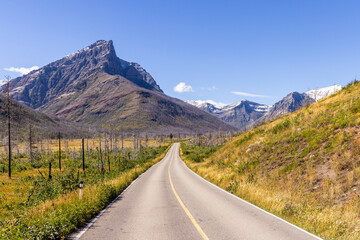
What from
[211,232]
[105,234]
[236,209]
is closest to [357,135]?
[236,209]

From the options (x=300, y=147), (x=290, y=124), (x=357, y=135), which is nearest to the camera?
(x=357, y=135)

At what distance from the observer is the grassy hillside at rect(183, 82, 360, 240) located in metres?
8.26

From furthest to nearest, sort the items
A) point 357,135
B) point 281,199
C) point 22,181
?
point 22,181, point 357,135, point 281,199

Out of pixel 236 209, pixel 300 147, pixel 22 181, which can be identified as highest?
pixel 300 147

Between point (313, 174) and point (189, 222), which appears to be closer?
point (189, 222)

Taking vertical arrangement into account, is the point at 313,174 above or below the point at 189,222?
above

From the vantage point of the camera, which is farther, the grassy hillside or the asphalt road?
the grassy hillside

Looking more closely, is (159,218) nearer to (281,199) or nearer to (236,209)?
(236,209)

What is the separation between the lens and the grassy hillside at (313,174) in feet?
27.1

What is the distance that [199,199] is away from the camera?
41.0 feet

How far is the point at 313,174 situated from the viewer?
12.3m

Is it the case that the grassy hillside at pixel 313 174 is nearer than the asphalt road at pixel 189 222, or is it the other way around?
the asphalt road at pixel 189 222

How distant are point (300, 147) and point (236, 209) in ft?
29.0

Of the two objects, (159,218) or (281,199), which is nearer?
(159,218)
